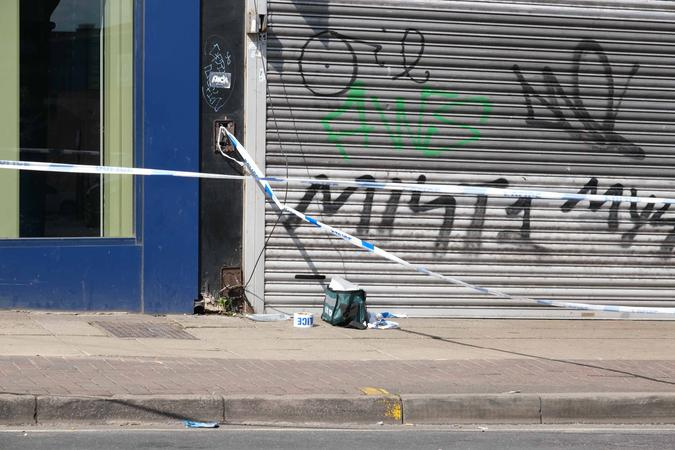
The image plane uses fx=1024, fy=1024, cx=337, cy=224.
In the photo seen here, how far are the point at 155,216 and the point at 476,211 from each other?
3.77m

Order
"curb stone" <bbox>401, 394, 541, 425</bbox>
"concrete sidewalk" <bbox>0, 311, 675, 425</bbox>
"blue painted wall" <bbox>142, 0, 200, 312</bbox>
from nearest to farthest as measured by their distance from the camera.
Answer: "concrete sidewalk" <bbox>0, 311, 675, 425</bbox>, "curb stone" <bbox>401, 394, 541, 425</bbox>, "blue painted wall" <bbox>142, 0, 200, 312</bbox>

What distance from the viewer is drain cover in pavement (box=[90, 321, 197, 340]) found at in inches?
405

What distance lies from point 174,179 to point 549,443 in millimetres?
5749

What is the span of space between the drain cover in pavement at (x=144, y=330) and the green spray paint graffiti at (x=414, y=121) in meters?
2.85

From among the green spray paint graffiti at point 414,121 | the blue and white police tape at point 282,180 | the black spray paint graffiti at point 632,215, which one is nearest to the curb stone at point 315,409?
the blue and white police tape at point 282,180

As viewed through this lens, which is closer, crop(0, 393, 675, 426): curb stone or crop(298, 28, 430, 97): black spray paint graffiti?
crop(0, 393, 675, 426): curb stone

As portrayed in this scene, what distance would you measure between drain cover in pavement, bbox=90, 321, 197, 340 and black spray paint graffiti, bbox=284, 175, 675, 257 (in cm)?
190

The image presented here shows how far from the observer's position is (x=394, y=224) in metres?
12.0

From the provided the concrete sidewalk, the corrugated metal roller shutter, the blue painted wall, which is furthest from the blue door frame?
the corrugated metal roller shutter

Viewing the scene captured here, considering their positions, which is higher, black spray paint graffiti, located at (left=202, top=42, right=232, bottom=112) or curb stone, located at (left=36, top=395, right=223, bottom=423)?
black spray paint graffiti, located at (left=202, top=42, right=232, bottom=112)

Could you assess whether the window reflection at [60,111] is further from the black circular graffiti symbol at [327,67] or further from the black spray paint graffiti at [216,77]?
the black circular graffiti symbol at [327,67]

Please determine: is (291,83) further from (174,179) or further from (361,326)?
(361,326)

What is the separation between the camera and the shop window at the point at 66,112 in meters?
11.3

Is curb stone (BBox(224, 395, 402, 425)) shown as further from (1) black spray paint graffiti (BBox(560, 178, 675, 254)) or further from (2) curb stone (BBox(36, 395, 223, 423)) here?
(1) black spray paint graffiti (BBox(560, 178, 675, 254))
